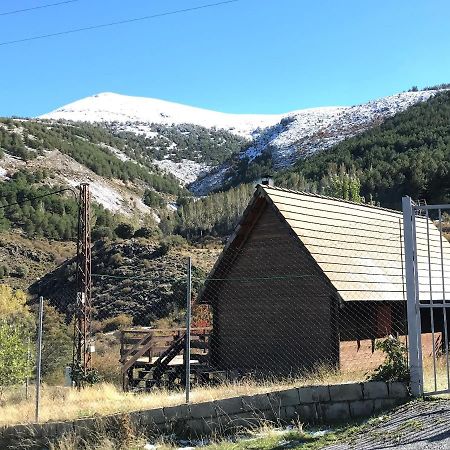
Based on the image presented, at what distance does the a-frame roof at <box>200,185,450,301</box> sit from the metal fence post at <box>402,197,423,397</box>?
6.06 meters

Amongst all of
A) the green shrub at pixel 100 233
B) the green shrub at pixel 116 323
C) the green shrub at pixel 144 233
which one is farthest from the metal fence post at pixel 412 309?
the green shrub at pixel 100 233

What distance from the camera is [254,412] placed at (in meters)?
9.05

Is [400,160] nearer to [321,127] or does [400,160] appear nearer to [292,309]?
[292,309]

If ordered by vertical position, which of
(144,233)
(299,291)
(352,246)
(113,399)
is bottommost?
(113,399)

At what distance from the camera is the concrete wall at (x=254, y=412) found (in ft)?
27.6

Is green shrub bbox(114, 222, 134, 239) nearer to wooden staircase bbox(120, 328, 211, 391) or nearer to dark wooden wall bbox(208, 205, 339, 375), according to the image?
wooden staircase bbox(120, 328, 211, 391)

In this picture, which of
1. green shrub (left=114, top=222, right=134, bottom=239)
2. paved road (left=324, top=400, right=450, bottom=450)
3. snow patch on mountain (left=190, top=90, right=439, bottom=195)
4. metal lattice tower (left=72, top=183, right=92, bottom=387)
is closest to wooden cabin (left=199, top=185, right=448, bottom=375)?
metal lattice tower (left=72, top=183, right=92, bottom=387)

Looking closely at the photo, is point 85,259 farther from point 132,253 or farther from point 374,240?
Answer: point 132,253

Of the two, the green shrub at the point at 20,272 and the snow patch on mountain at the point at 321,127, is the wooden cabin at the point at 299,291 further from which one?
the snow patch on mountain at the point at 321,127

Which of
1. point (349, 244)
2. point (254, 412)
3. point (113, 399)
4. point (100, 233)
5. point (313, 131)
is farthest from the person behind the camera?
point (313, 131)

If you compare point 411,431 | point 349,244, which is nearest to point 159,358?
point 349,244

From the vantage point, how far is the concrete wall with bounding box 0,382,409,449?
27.6ft

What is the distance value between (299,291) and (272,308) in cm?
101

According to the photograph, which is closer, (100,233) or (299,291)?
(299,291)
